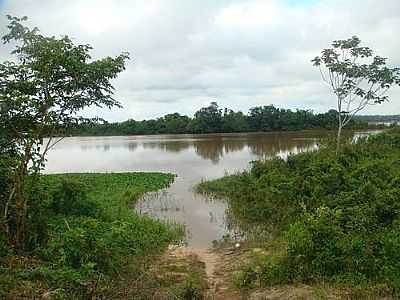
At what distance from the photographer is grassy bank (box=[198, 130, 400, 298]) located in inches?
307

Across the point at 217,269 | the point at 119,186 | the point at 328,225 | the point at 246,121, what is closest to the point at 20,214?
the point at 217,269

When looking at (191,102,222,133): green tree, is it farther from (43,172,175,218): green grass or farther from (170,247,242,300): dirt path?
(170,247,242,300): dirt path

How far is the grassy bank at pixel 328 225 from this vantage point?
7.79 m

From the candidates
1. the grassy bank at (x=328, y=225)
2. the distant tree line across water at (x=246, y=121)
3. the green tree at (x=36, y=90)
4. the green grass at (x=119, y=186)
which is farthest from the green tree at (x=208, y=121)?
the green tree at (x=36, y=90)

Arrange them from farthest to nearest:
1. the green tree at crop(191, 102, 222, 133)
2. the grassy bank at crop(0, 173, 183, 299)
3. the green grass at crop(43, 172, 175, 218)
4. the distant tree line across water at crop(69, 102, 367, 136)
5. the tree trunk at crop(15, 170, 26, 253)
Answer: the green tree at crop(191, 102, 222, 133), the distant tree line across water at crop(69, 102, 367, 136), the green grass at crop(43, 172, 175, 218), the tree trunk at crop(15, 170, 26, 253), the grassy bank at crop(0, 173, 183, 299)

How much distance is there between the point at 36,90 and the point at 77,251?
10.9 ft

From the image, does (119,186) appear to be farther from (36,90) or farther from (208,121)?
(208,121)

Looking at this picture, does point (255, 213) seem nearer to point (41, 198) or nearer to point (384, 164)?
point (384, 164)

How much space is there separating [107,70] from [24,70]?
5.31 feet

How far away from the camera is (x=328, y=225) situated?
8.16 metres

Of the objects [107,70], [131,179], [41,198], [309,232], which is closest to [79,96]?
[107,70]

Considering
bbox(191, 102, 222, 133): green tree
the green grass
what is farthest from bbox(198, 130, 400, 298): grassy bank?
bbox(191, 102, 222, 133): green tree

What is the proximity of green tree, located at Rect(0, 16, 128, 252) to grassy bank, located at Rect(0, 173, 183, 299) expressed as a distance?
0.90 m

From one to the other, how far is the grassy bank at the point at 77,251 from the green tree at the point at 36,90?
90 centimetres
